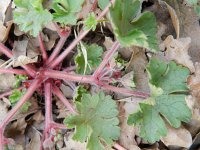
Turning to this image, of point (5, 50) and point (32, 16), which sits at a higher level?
point (32, 16)

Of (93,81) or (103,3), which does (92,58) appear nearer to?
(93,81)

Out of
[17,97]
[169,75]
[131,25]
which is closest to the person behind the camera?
[131,25]

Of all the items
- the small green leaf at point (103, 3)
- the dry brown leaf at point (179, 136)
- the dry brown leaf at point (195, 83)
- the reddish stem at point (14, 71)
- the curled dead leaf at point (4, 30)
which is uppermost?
the small green leaf at point (103, 3)

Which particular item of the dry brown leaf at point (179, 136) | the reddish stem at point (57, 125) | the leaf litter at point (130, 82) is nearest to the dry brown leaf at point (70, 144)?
the leaf litter at point (130, 82)

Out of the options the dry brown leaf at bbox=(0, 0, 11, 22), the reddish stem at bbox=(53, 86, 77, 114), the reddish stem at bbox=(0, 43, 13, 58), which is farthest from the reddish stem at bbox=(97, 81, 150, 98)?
the dry brown leaf at bbox=(0, 0, 11, 22)

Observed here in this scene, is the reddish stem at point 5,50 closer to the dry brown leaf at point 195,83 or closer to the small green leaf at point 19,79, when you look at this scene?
the small green leaf at point 19,79

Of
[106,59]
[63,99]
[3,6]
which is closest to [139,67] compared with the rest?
[106,59]

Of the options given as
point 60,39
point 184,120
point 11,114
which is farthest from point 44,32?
point 184,120

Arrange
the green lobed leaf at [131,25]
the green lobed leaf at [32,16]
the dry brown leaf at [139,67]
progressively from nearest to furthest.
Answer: the green lobed leaf at [131,25]
the green lobed leaf at [32,16]
the dry brown leaf at [139,67]

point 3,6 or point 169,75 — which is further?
point 3,6
